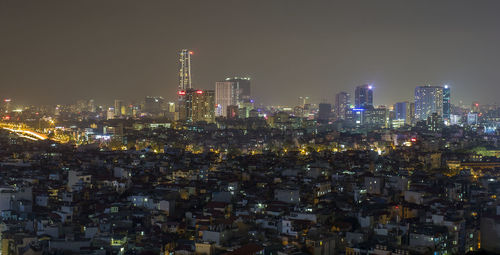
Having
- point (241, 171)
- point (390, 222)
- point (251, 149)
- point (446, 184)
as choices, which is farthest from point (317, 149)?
point (390, 222)

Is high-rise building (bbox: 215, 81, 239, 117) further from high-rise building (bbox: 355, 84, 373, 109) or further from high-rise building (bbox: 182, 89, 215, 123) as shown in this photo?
high-rise building (bbox: 182, 89, 215, 123)

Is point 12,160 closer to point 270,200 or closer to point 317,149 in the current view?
point 270,200

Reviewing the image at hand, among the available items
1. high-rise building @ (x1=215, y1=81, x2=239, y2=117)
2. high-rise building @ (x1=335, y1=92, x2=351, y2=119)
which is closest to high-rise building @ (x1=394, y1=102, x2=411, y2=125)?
high-rise building @ (x1=335, y1=92, x2=351, y2=119)

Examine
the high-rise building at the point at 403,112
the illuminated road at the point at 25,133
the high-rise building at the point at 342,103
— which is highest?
the high-rise building at the point at 342,103

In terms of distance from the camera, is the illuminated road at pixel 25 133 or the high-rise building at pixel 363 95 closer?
the illuminated road at pixel 25 133

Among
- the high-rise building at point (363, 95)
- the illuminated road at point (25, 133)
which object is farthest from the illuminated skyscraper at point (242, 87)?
the illuminated road at point (25, 133)

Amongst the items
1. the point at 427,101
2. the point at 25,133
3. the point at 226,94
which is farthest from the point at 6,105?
the point at 427,101

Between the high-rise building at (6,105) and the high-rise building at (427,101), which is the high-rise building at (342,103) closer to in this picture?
the high-rise building at (427,101)
